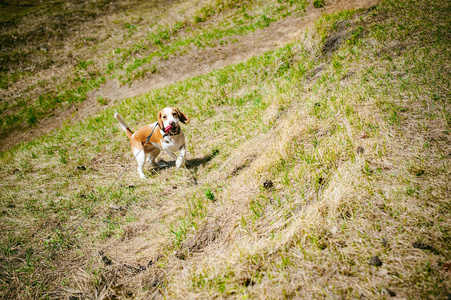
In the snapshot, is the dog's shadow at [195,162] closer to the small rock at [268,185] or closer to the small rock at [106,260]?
the small rock at [268,185]

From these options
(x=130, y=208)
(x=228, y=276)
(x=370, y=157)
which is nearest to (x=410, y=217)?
(x=370, y=157)

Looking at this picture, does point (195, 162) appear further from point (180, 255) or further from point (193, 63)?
point (193, 63)

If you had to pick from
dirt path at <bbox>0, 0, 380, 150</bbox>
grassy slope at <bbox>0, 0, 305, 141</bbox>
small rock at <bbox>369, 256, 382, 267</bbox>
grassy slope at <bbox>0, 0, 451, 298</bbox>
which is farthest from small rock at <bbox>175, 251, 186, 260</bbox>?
grassy slope at <bbox>0, 0, 305, 141</bbox>

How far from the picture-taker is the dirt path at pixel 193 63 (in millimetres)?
10719

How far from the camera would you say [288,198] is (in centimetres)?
250

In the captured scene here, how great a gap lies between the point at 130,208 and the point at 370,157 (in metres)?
3.63

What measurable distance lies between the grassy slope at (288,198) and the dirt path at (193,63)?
5650mm

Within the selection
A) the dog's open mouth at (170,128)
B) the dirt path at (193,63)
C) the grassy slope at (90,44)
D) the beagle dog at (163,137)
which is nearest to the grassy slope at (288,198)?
the beagle dog at (163,137)

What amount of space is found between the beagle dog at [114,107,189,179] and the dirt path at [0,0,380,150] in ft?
23.2

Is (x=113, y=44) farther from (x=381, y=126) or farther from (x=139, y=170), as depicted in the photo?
(x=381, y=126)

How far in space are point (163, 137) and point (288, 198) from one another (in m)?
2.71

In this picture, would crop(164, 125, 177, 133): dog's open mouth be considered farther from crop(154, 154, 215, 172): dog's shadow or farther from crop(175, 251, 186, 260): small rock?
crop(175, 251, 186, 260): small rock

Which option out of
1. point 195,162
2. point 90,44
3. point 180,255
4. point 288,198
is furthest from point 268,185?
point 90,44

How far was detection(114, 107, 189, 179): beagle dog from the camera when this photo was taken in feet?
13.2
